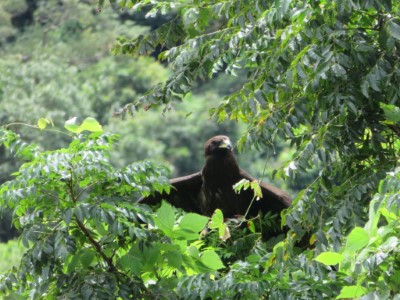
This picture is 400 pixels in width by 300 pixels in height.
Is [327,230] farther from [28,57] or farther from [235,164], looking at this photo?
[28,57]

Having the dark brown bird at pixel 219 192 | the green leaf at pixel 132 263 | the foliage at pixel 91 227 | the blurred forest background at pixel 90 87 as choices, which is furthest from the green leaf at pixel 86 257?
the blurred forest background at pixel 90 87

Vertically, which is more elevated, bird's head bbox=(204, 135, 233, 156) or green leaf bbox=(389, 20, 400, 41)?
green leaf bbox=(389, 20, 400, 41)

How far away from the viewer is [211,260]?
576 centimetres

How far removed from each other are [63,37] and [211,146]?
19.2m

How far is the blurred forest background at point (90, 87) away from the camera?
20.9 metres

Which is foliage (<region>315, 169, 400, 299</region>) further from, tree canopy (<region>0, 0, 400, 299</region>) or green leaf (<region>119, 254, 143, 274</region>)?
green leaf (<region>119, 254, 143, 274</region>)

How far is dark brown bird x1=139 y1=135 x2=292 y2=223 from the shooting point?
7.04 meters

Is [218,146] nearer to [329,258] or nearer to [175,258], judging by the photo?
[175,258]

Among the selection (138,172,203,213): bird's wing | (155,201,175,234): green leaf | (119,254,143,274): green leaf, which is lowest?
(138,172,203,213): bird's wing

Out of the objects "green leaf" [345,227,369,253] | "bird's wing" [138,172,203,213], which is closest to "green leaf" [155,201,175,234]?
"green leaf" [345,227,369,253]

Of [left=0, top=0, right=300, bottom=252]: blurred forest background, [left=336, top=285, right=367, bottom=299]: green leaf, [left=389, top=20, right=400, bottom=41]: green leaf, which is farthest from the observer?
[left=0, top=0, right=300, bottom=252]: blurred forest background

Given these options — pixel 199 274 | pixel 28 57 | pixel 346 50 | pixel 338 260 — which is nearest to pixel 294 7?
pixel 346 50

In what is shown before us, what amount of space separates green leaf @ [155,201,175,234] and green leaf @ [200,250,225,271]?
0.20 meters

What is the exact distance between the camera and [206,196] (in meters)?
7.39
